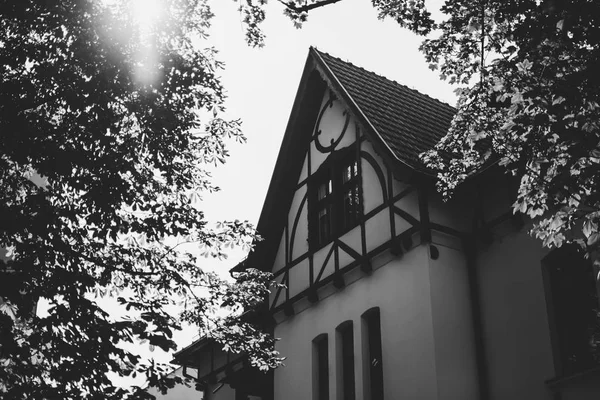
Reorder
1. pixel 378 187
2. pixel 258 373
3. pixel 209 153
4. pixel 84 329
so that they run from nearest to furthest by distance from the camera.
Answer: pixel 84 329 → pixel 209 153 → pixel 378 187 → pixel 258 373

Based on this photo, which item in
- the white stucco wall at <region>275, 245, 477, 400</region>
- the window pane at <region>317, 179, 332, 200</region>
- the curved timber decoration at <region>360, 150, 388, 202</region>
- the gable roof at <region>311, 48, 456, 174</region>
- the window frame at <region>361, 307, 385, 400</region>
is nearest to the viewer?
the white stucco wall at <region>275, 245, 477, 400</region>

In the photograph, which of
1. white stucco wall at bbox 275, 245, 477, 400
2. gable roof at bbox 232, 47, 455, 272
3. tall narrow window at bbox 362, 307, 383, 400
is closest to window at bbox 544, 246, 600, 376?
white stucco wall at bbox 275, 245, 477, 400

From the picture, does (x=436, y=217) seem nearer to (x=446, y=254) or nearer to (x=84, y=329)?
(x=446, y=254)

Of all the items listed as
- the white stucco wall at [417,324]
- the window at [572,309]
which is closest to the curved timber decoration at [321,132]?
the white stucco wall at [417,324]

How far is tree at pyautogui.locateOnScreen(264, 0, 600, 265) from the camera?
745cm

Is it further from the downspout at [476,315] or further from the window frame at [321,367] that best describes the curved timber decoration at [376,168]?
the window frame at [321,367]

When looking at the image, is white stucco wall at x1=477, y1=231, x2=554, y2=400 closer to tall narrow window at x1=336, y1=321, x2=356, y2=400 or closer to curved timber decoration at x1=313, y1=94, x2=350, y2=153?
tall narrow window at x1=336, y1=321, x2=356, y2=400

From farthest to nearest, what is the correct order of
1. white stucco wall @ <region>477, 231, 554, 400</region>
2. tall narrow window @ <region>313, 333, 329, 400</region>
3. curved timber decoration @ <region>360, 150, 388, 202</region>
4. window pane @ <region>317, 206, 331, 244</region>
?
window pane @ <region>317, 206, 331, 244</region>
tall narrow window @ <region>313, 333, 329, 400</region>
curved timber decoration @ <region>360, 150, 388, 202</region>
white stucco wall @ <region>477, 231, 554, 400</region>

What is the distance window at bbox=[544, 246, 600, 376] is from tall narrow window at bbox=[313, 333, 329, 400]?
17.0 ft

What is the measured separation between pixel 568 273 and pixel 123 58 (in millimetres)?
7839

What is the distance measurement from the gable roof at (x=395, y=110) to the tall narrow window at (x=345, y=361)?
3.78 m

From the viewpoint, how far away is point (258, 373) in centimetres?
1686

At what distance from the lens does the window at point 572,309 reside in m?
10.9

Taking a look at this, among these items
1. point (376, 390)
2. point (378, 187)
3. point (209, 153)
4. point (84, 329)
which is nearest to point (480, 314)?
point (376, 390)
